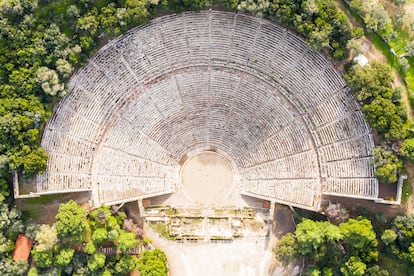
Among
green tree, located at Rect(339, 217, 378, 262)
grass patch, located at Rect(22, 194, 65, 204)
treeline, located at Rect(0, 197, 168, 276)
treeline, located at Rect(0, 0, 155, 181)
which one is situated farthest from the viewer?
grass patch, located at Rect(22, 194, 65, 204)

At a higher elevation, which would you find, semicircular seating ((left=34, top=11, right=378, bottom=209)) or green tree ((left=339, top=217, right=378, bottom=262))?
semicircular seating ((left=34, top=11, right=378, bottom=209))

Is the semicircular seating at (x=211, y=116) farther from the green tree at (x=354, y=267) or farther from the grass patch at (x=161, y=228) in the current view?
the green tree at (x=354, y=267)

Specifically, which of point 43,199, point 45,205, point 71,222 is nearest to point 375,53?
point 71,222

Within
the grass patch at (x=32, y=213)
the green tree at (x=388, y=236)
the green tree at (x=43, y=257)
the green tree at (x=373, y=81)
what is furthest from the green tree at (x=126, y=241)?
the green tree at (x=373, y=81)

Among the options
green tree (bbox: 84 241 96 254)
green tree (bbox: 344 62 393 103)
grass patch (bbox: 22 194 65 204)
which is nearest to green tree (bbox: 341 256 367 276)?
green tree (bbox: 344 62 393 103)

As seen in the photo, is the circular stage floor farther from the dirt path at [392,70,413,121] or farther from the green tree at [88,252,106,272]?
the dirt path at [392,70,413,121]

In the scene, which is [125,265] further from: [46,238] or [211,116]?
[211,116]

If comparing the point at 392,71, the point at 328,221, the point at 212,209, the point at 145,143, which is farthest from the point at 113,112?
the point at 392,71

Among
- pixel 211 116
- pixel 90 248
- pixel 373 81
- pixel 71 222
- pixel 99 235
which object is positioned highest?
pixel 373 81
